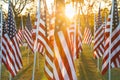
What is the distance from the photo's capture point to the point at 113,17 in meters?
12.5

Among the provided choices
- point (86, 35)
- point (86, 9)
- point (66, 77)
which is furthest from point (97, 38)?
point (86, 9)

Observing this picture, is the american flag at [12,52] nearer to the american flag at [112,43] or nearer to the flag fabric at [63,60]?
the american flag at [112,43]

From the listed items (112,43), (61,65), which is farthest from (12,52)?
(61,65)

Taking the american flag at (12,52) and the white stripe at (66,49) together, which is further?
the american flag at (12,52)

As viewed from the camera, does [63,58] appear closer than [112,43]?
Yes

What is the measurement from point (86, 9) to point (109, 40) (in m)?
48.9

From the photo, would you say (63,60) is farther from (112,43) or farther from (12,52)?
(12,52)

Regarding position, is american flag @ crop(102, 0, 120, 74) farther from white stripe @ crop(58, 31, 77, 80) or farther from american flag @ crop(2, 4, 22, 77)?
white stripe @ crop(58, 31, 77, 80)

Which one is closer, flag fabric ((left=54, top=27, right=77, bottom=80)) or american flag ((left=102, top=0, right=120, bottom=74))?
flag fabric ((left=54, top=27, right=77, bottom=80))

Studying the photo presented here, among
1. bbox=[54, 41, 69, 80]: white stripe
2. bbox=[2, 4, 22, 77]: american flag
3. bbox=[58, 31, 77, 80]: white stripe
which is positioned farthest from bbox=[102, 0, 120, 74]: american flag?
bbox=[54, 41, 69, 80]: white stripe

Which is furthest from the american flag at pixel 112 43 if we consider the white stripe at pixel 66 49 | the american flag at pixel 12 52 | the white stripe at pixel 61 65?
the white stripe at pixel 61 65

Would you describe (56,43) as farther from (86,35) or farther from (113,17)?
(86,35)

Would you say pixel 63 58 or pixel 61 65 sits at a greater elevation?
pixel 63 58

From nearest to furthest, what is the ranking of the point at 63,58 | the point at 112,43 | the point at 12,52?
the point at 63,58
the point at 112,43
the point at 12,52
